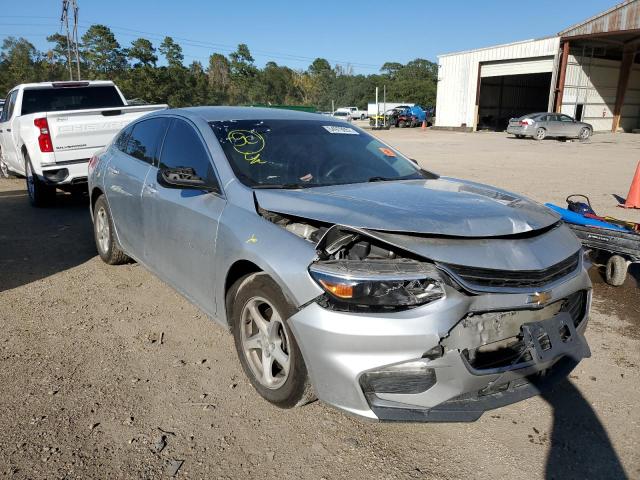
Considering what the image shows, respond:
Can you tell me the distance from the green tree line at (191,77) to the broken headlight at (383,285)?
2192 inches

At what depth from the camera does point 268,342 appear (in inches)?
109

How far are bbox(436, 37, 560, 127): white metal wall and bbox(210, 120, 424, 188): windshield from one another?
106 feet

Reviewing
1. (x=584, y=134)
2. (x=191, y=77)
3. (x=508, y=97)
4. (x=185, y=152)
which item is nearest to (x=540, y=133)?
(x=584, y=134)

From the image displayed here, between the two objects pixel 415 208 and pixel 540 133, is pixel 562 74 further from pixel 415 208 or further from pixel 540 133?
pixel 415 208

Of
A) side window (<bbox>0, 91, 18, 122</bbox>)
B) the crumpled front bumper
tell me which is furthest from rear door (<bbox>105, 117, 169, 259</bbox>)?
side window (<bbox>0, 91, 18, 122</bbox>)

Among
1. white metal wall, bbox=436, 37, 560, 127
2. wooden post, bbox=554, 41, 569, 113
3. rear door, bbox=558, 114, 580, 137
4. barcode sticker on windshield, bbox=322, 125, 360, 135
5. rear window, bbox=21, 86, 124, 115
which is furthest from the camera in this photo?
white metal wall, bbox=436, 37, 560, 127

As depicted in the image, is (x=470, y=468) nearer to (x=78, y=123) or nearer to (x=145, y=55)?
(x=78, y=123)

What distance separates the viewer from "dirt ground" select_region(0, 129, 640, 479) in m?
2.41

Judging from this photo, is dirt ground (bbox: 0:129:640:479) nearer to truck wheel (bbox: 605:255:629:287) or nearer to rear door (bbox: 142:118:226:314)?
truck wheel (bbox: 605:255:629:287)

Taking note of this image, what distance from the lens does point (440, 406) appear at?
2258 millimetres

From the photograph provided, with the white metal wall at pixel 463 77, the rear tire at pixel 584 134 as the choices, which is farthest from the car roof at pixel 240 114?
the white metal wall at pixel 463 77

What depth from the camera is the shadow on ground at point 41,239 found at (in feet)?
17.1

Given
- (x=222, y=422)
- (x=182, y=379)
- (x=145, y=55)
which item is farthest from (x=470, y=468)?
(x=145, y=55)

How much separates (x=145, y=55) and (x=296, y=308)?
61933 mm
